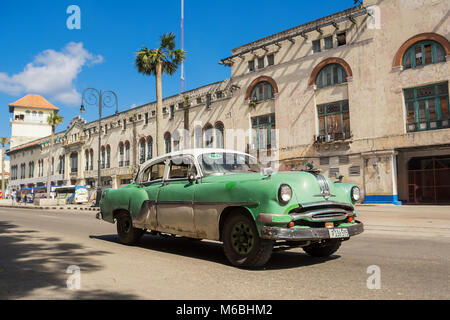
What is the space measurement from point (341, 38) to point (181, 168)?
23721 mm

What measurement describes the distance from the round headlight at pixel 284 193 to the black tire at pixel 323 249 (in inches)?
58.8

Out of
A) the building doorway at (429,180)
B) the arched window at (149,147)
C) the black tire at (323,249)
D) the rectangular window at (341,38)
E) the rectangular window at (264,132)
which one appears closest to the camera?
the black tire at (323,249)

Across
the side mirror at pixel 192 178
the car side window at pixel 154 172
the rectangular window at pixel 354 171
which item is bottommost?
the side mirror at pixel 192 178

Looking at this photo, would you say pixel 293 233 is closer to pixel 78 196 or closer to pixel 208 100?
pixel 208 100

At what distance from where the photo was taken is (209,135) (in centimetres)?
3575

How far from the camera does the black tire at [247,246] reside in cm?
507

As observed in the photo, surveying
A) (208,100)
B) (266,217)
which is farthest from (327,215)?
(208,100)

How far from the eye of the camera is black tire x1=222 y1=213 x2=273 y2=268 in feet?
16.6

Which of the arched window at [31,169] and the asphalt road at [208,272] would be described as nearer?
the asphalt road at [208,272]

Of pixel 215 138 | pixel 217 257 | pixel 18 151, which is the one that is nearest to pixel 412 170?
pixel 215 138

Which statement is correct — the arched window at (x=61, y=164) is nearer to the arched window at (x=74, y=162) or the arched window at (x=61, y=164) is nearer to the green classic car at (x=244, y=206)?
the arched window at (x=74, y=162)

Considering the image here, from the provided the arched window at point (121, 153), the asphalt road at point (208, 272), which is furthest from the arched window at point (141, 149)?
the asphalt road at point (208, 272)

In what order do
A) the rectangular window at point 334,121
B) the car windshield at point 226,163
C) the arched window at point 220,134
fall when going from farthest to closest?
the arched window at point 220,134 → the rectangular window at point 334,121 → the car windshield at point 226,163
